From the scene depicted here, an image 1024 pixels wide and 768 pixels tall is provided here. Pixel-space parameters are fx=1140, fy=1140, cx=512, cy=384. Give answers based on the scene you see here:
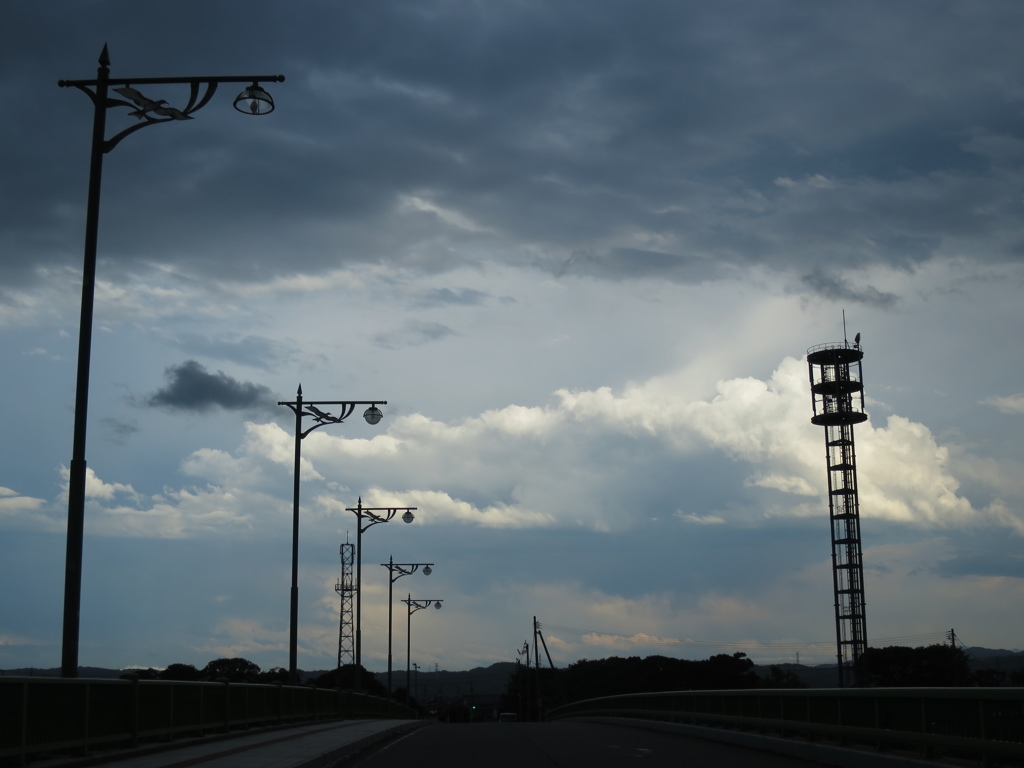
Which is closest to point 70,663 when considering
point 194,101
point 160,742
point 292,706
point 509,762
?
point 160,742

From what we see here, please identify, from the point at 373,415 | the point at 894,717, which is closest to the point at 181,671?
the point at 373,415

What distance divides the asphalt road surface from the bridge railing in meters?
0.68

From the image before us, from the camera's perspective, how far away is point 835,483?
89625 millimetres

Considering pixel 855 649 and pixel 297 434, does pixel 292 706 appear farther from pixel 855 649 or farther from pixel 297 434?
pixel 855 649

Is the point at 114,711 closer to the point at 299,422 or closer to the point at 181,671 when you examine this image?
the point at 299,422

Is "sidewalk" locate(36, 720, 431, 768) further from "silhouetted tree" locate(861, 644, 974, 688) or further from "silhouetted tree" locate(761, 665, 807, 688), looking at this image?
"silhouetted tree" locate(761, 665, 807, 688)

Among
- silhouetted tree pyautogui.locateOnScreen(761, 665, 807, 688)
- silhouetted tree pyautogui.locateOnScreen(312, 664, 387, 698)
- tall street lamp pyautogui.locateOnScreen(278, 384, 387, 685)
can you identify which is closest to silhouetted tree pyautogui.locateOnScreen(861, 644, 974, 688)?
silhouetted tree pyautogui.locateOnScreen(312, 664, 387, 698)

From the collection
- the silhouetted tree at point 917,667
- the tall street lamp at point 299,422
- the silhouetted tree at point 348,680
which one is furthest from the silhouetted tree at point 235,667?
the tall street lamp at point 299,422

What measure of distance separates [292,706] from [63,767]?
17.2 meters

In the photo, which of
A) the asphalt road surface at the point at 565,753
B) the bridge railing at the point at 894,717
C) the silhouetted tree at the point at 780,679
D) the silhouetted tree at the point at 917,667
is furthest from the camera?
the silhouetted tree at the point at 780,679

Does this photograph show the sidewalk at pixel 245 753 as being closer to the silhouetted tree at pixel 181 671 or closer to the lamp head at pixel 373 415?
the lamp head at pixel 373 415

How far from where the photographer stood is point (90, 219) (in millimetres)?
15742

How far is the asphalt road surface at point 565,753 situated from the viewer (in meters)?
16.8

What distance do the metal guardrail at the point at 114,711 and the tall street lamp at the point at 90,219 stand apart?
0.78m
